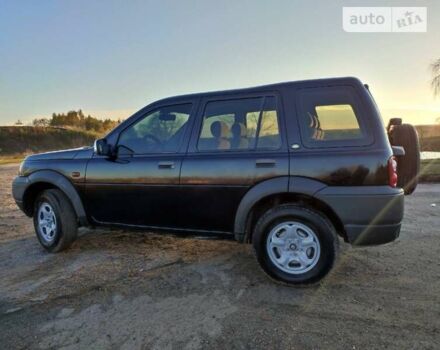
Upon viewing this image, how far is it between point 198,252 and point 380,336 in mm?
2480

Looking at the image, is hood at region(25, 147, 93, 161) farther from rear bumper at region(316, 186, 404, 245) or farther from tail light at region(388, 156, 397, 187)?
tail light at region(388, 156, 397, 187)

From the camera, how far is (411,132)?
3.97 meters

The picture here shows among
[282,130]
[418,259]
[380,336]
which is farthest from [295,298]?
[418,259]

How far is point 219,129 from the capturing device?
4.01 metres

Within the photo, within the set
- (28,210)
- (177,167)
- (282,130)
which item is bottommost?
(28,210)

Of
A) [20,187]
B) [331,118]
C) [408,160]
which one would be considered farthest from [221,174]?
[20,187]

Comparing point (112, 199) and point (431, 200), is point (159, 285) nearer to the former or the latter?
point (112, 199)

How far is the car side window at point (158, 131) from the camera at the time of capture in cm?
418

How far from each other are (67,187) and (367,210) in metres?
3.49

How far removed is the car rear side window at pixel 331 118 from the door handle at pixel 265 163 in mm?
374

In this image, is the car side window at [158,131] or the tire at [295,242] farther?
the car side window at [158,131]

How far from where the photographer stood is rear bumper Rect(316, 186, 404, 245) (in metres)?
3.32

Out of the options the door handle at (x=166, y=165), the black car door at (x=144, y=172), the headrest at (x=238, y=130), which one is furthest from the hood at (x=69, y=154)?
the headrest at (x=238, y=130)

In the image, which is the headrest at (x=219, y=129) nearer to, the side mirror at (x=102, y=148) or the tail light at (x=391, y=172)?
the side mirror at (x=102, y=148)
